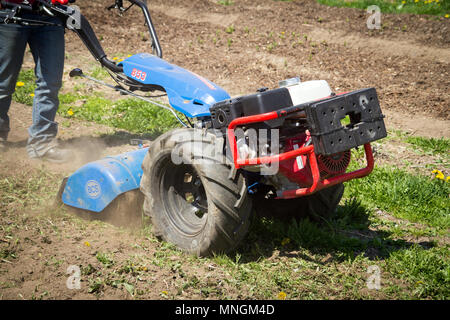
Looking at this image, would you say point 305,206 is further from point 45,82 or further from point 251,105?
point 45,82

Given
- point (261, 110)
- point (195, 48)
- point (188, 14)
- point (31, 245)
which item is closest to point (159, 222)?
point (31, 245)

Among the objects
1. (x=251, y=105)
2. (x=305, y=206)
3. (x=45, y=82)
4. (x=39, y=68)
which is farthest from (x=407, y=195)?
(x=39, y=68)

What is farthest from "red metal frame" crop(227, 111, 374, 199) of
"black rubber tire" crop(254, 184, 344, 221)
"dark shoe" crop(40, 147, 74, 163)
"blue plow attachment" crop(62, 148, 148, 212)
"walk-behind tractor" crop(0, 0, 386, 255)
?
"dark shoe" crop(40, 147, 74, 163)

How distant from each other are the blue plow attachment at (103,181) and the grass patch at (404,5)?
870 centimetres

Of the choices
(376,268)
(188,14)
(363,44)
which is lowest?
(376,268)

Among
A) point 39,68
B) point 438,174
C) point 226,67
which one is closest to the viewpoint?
point 438,174

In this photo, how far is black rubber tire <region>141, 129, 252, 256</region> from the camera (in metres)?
2.94

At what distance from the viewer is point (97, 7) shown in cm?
1130

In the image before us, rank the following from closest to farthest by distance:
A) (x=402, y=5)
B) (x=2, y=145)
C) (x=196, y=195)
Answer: (x=196, y=195) → (x=2, y=145) → (x=402, y=5)

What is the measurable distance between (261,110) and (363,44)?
6789mm

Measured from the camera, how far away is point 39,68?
4840 mm

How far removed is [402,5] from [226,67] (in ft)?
16.7

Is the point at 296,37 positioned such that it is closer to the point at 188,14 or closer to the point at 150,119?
the point at 188,14

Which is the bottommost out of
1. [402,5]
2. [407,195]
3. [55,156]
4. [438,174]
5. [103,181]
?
[407,195]
